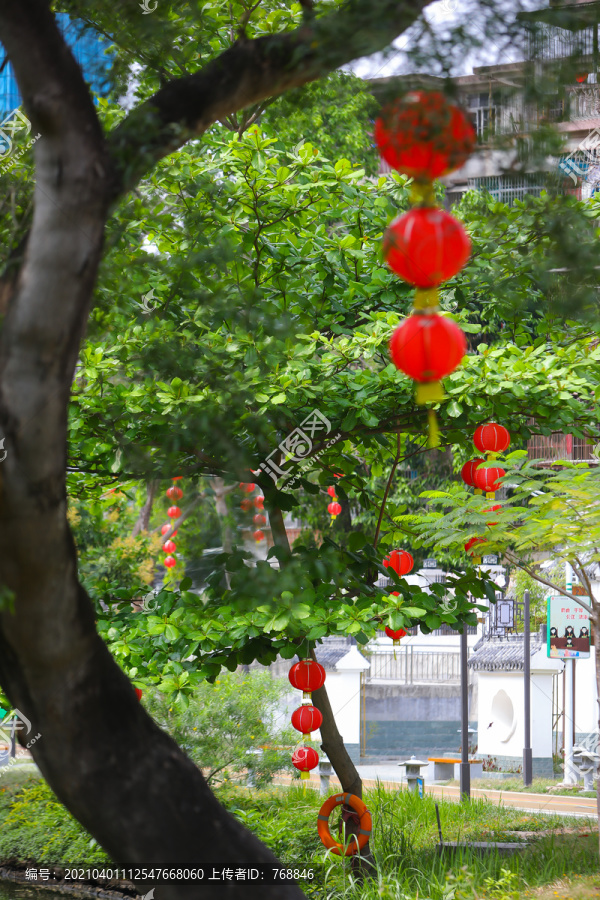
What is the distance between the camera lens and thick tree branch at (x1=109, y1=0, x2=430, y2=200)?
2.71 metres

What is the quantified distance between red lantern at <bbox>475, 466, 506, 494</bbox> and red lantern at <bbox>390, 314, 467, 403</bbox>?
466cm

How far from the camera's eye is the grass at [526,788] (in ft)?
52.4

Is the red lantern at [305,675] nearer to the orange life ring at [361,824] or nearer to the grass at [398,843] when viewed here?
the orange life ring at [361,824]

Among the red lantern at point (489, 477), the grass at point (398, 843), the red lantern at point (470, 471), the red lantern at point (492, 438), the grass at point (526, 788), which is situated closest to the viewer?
the red lantern at point (492, 438)

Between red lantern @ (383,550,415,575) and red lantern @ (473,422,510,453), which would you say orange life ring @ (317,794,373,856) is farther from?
red lantern @ (473,422,510,453)

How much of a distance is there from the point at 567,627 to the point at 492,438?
9.92 m

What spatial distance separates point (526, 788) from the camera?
54.2 feet

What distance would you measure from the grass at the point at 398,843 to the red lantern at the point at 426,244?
5339 mm

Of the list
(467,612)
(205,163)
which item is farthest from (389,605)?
(205,163)

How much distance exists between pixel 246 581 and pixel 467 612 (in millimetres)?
4283

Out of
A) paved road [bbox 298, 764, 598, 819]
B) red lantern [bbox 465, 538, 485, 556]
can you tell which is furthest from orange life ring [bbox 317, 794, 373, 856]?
paved road [bbox 298, 764, 598, 819]

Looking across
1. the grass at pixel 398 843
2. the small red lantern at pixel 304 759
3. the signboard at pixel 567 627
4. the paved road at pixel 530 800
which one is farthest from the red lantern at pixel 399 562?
the signboard at pixel 567 627

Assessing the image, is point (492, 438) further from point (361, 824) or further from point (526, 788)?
point (526, 788)

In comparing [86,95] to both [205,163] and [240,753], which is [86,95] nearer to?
[205,163]
